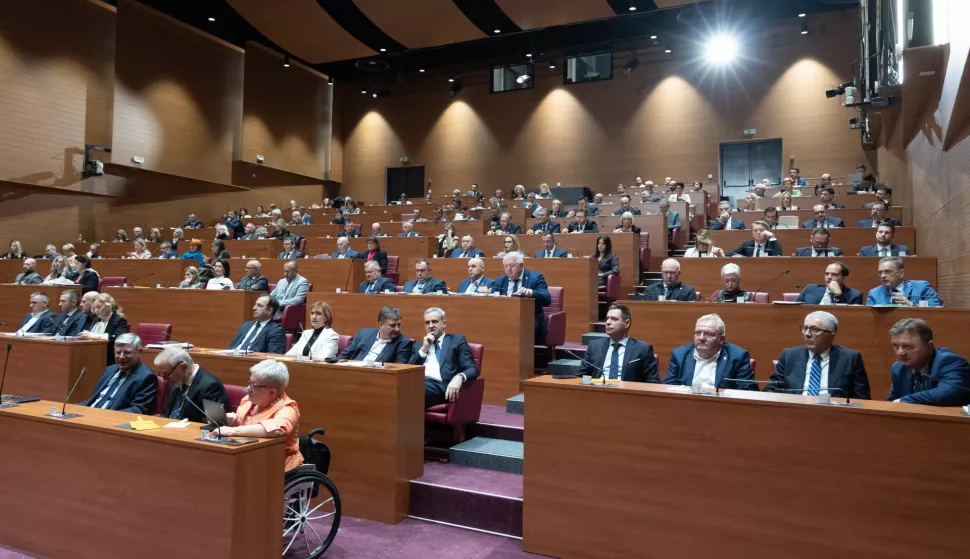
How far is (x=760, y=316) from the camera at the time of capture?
3.88m

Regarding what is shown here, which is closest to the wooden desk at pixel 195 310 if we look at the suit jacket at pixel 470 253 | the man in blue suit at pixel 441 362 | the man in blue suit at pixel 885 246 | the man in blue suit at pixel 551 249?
the suit jacket at pixel 470 253

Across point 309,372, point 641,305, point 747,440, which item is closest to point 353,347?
point 309,372

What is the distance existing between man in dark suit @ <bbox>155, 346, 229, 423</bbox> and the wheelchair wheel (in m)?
0.70

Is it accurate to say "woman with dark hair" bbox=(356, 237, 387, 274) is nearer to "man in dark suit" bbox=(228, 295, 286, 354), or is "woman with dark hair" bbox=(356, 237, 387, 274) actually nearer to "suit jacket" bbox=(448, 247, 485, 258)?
"suit jacket" bbox=(448, 247, 485, 258)

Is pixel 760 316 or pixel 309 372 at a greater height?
pixel 760 316

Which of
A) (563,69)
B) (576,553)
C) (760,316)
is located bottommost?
(576,553)

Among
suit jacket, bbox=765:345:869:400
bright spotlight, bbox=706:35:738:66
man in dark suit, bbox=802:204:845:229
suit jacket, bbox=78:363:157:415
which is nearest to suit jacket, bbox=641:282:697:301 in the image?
suit jacket, bbox=765:345:869:400

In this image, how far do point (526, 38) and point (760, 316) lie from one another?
9859mm

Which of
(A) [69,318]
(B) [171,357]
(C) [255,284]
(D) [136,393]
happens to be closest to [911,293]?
(B) [171,357]

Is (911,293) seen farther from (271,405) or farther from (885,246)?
(271,405)

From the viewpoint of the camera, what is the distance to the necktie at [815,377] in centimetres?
293

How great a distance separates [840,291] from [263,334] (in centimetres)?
373

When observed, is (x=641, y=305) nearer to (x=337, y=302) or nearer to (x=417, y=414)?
(x=417, y=414)

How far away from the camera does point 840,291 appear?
13.4ft
